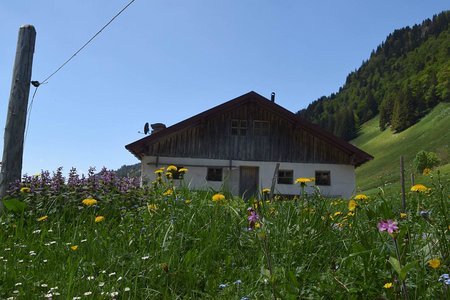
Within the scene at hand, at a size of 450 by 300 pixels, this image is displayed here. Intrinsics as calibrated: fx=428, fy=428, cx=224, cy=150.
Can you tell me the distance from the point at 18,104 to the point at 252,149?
53.1 ft

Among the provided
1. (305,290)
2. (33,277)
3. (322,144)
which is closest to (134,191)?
(33,277)

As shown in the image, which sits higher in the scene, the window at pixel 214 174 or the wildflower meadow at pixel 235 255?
the window at pixel 214 174

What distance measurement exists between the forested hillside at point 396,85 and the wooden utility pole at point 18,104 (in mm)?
114494

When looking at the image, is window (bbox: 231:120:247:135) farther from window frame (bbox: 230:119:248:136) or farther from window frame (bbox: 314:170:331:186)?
window frame (bbox: 314:170:331:186)

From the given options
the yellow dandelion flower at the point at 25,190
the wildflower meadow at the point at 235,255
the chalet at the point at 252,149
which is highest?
the chalet at the point at 252,149

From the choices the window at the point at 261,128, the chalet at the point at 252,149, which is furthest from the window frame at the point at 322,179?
the window at the point at 261,128

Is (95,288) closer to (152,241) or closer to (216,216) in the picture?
(152,241)

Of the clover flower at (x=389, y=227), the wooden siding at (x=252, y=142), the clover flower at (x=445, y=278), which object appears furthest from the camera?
the wooden siding at (x=252, y=142)

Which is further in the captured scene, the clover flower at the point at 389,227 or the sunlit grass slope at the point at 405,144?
the sunlit grass slope at the point at 405,144

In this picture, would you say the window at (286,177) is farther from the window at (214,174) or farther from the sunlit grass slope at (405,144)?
the sunlit grass slope at (405,144)

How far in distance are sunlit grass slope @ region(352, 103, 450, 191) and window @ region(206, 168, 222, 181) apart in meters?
44.8

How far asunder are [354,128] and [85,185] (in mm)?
142557

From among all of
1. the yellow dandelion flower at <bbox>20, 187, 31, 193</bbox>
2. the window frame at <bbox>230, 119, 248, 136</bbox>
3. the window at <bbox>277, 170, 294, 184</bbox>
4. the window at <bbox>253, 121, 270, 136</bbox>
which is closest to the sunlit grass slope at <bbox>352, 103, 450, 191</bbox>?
the window at <bbox>277, 170, 294, 184</bbox>

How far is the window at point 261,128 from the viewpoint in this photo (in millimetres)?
22859
